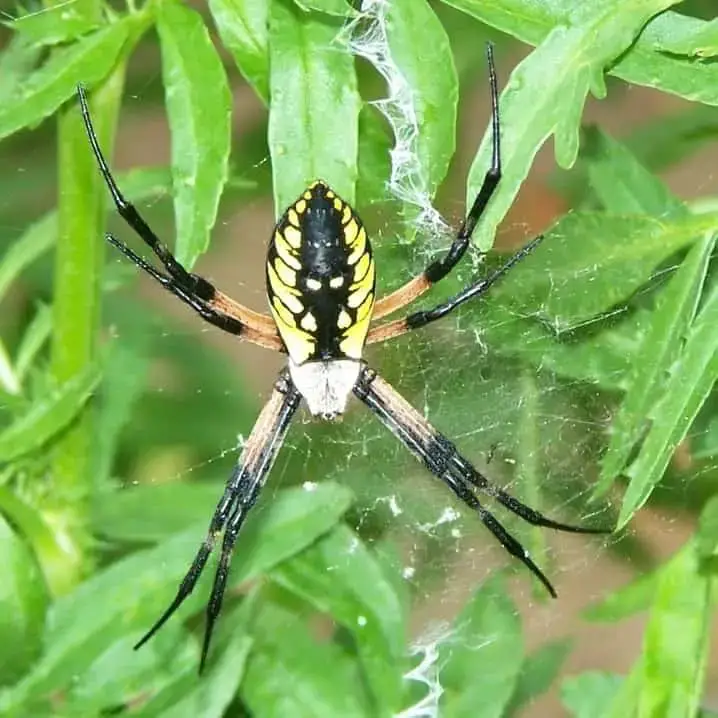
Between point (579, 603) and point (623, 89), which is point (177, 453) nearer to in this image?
point (579, 603)

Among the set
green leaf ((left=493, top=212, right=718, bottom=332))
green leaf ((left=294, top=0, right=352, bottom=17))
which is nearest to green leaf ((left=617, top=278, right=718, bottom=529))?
green leaf ((left=493, top=212, right=718, bottom=332))

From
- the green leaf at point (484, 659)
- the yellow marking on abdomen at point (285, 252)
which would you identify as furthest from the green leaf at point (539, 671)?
the yellow marking on abdomen at point (285, 252)

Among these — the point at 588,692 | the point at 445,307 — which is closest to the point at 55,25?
the point at 445,307

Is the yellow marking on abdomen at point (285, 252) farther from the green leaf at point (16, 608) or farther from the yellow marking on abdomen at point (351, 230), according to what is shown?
the green leaf at point (16, 608)

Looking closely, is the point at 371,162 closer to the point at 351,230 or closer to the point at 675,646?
the point at 351,230

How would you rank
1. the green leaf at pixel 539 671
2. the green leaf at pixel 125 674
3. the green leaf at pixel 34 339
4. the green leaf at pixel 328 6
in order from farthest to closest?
the green leaf at pixel 539 671 < the green leaf at pixel 34 339 < the green leaf at pixel 125 674 < the green leaf at pixel 328 6
